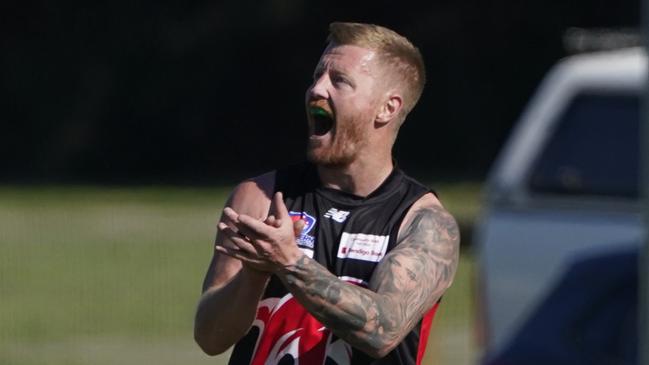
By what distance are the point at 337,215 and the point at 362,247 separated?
0.36 ft

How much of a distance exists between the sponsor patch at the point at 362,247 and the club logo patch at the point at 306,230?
7cm

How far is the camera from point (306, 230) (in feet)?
13.7

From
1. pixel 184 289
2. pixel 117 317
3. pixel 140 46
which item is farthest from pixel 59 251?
pixel 140 46

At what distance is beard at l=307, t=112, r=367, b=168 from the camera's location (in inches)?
162

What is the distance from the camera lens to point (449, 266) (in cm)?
427

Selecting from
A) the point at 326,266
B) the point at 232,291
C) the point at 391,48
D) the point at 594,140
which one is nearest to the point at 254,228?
the point at 232,291

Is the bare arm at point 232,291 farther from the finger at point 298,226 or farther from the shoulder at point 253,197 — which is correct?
the finger at point 298,226

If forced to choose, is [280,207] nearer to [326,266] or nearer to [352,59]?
[326,266]

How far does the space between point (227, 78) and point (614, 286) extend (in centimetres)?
2467

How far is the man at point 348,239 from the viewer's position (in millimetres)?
3982

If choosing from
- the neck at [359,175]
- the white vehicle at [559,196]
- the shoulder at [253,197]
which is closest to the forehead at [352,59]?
the neck at [359,175]

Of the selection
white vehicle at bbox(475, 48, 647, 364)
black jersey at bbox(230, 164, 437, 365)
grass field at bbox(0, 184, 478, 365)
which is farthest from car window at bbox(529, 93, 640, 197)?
black jersey at bbox(230, 164, 437, 365)

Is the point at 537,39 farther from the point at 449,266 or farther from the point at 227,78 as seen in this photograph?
the point at 449,266

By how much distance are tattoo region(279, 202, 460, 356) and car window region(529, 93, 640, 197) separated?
384cm
